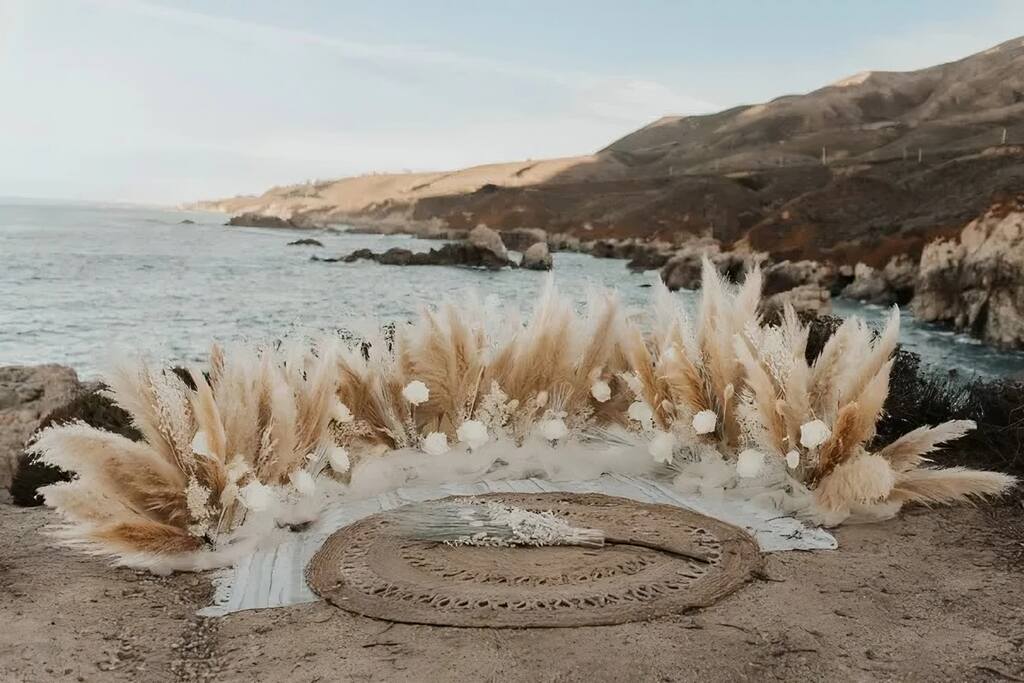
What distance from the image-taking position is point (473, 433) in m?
3.84

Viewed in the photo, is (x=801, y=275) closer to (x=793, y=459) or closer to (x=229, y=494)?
(x=793, y=459)

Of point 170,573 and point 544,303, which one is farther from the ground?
point 544,303

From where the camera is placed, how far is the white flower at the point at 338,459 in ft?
11.6

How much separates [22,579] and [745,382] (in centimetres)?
282

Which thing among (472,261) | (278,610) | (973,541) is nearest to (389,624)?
(278,610)

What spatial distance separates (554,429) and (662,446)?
54 centimetres

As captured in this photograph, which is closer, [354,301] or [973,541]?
[973,541]

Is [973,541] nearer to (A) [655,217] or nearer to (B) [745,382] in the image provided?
(B) [745,382]

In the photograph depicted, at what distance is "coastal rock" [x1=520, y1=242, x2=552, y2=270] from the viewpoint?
39.2 m

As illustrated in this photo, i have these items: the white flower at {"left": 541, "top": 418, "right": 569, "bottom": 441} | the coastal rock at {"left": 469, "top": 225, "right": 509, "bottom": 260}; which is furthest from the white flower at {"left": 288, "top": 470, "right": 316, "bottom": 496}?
the coastal rock at {"left": 469, "top": 225, "right": 509, "bottom": 260}

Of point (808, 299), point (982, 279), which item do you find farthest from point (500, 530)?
point (808, 299)

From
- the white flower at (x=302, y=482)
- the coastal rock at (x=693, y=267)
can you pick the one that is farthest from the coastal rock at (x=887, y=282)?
the white flower at (x=302, y=482)

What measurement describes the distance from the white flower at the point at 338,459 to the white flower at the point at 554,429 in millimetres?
970

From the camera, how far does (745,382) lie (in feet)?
12.3
